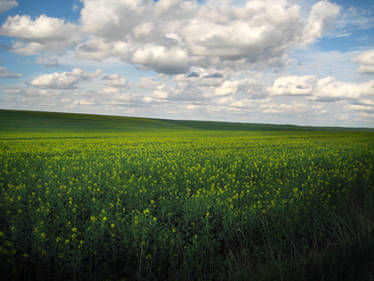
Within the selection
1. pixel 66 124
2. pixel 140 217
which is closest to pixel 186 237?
pixel 140 217

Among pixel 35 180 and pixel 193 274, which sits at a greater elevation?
pixel 35 180

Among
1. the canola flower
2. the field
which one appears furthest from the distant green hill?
the field

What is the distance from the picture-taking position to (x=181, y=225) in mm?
5523

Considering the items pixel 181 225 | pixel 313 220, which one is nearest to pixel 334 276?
pixel 313 220

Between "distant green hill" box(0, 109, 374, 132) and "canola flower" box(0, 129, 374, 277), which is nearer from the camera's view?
"canola flower" box(0, 129, 374, 277)

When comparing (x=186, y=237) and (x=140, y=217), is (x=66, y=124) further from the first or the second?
(x=186, y=237)

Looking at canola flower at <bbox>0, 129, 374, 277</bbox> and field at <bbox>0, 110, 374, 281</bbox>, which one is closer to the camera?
field at <bbox>0, 110, 374, 281</bbox>

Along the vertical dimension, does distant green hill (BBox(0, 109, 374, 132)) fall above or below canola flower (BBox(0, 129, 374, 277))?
above

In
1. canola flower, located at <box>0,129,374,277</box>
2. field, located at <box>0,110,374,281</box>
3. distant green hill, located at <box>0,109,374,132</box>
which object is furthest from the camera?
distant green hill, located at <box>0,109,374,132</box>

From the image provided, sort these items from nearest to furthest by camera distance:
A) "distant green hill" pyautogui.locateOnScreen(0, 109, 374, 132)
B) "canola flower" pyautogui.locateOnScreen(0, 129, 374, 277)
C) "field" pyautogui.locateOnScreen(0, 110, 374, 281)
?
"field" pyautogui.locateOnScreen(0, 110, 374, 281) → "canola flower" pyautogui.locateOnScreen(0, 129, 374, 277) → "distant green hill" pyautogui.locateOnScreen(0, 109, 374, 132)

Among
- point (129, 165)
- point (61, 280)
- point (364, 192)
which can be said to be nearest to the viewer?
point (61, 280)

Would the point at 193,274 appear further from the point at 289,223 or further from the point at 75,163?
the point at 75,163

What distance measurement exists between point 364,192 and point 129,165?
9094 mm

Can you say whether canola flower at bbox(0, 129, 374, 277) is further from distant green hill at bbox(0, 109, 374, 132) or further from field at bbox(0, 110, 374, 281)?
distant green hill at bbox(0, 109, 374, 132)
